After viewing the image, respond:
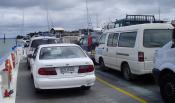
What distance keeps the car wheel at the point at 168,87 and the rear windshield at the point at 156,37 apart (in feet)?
8.51

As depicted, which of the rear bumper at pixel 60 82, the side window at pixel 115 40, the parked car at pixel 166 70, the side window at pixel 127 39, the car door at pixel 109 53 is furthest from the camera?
the car door at pixel 109 53

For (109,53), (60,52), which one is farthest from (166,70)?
(109,53)

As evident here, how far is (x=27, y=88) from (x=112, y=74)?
4272mm

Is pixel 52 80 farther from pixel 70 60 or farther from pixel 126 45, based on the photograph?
pixel 126 45

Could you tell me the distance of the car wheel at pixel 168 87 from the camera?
7416mm

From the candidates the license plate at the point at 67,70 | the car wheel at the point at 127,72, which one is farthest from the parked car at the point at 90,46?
the license plate at the point at 67,70

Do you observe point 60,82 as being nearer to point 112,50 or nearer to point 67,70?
point 67,70

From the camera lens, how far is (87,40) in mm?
19422

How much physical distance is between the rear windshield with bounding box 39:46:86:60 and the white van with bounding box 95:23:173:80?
1.81m

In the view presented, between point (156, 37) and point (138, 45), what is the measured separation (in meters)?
0.66

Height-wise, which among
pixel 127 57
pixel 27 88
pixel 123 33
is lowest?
pixel 27 88

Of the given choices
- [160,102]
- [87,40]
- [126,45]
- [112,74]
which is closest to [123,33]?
[126,45]

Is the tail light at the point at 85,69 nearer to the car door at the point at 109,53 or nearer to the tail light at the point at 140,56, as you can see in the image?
the tail light at the point at 140,56

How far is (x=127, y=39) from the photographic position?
451 inches
